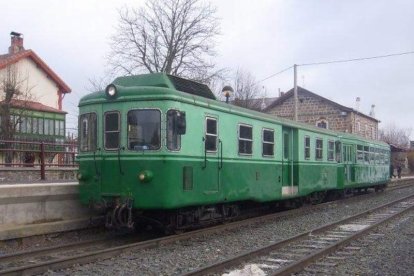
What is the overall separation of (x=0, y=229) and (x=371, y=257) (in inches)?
264

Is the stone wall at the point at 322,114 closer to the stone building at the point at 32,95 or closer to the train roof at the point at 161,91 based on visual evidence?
the stone building at the point at 32,95

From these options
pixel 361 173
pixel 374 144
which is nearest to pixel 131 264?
pixel 361 173

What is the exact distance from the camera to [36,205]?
11.0 meters

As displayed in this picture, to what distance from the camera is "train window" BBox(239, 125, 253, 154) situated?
42.0 feet

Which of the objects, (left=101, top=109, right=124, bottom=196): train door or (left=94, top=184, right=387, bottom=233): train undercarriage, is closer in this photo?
(left=94, top=184, right=387, bottom=233): train undercarriage

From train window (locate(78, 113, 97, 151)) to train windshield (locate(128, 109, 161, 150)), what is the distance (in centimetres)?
95

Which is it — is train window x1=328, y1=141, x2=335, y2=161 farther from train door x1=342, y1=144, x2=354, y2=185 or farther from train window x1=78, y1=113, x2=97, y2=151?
train window x1=78, y1=113, x2=97, y2=151

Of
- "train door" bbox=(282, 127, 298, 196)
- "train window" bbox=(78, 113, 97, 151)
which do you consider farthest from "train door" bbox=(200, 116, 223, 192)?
"train door" bbox=(282, 127, 298, 196)

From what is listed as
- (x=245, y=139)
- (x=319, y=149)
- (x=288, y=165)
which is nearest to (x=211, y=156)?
(x=245, y=139)

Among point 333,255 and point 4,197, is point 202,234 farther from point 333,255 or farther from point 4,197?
point 4,197

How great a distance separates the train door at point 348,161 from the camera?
70.6ft

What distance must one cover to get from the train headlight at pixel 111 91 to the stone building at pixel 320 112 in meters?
41.4

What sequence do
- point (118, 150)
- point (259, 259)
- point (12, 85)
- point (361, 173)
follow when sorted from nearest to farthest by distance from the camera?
point (259, 259), point (118, 150), point (361, 173), point (12, 85)

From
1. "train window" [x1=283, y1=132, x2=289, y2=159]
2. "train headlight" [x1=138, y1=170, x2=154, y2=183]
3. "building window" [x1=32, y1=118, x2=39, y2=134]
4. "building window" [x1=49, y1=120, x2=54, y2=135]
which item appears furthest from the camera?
"building window" [x1=49, y1=120, x2=54, y2=135]
